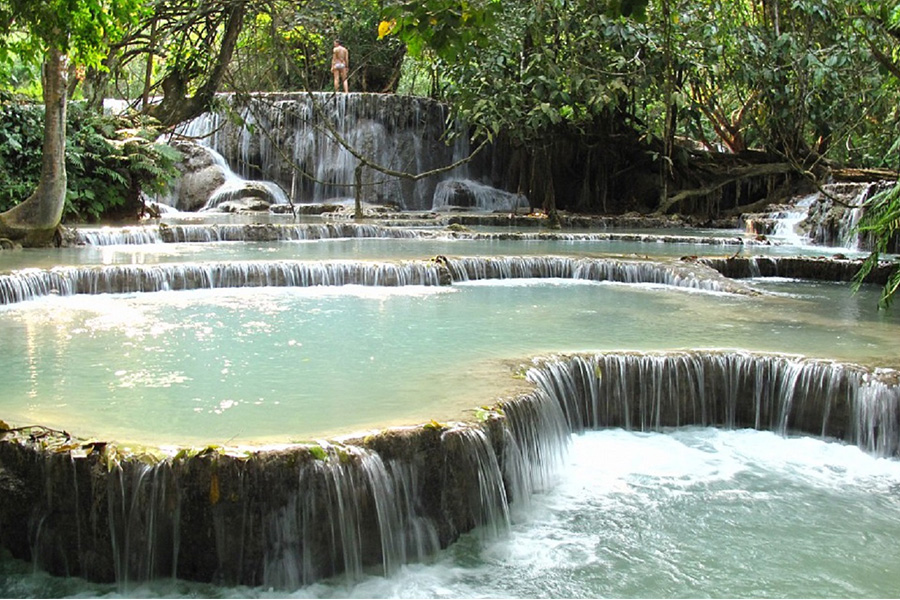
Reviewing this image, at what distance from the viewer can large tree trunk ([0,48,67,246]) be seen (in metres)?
10.2

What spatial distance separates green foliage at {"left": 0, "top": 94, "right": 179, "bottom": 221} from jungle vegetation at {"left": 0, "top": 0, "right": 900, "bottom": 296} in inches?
1.3

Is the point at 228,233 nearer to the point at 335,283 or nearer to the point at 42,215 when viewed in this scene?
the point at 42,215

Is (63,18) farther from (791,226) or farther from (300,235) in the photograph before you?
(791,226)

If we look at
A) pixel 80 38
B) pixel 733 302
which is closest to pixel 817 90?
pixel 733 302

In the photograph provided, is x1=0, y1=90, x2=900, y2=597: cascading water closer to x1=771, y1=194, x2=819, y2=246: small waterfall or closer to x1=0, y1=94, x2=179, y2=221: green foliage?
x1=0, y1=94, x2=179, y2=221: green foliage

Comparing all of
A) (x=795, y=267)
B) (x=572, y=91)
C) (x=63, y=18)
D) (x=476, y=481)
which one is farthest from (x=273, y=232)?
(x=476, y=481)

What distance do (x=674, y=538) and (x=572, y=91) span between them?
12.4 m

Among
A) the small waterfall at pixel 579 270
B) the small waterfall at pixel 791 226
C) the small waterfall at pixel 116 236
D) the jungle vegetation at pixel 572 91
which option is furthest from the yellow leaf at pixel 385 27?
the small waterfall at pixel 791 226

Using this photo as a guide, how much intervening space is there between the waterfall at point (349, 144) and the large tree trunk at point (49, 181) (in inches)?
416

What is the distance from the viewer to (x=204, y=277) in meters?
9.80


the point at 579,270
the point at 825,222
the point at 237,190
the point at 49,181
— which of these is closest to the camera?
the point at 49,181

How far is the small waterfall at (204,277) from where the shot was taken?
8969mm

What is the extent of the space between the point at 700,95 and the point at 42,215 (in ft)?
42.7

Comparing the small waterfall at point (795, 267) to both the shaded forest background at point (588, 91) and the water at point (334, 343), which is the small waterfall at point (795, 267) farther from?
the shaded forest background at point (588, 91)
